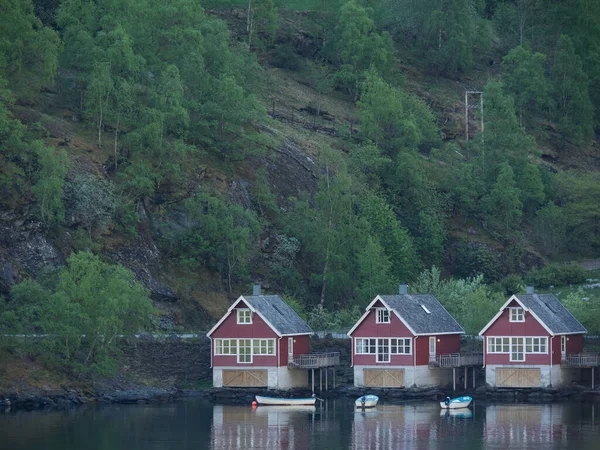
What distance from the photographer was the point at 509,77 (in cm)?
14812

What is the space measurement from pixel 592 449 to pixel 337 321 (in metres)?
39.5

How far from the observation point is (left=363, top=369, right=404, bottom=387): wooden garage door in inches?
3740

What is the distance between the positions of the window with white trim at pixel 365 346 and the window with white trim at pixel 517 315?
942 centimetres

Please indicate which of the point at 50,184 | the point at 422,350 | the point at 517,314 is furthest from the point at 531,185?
the point at 50,184

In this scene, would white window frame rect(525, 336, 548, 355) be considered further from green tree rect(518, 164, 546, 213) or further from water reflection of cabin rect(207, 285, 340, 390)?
green tree rect(518, 164, 546, 213)

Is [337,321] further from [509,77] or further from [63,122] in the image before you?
[509,77]

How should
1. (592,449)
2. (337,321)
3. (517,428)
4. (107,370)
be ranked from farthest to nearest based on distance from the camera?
(337,321) < (107,370) < (517,428) < (592,449)

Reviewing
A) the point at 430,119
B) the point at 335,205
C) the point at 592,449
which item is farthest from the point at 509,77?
the point at 592,449

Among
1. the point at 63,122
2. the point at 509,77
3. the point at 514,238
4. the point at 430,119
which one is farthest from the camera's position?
the point at 509,77

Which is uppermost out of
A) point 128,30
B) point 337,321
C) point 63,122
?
point 128,30

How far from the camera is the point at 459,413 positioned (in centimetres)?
8519

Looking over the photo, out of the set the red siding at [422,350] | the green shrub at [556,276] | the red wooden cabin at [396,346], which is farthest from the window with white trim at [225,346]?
the green shrub at [556,276]

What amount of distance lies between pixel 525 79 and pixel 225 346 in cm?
6457

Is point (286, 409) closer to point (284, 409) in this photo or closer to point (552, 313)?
point (284, 409)
